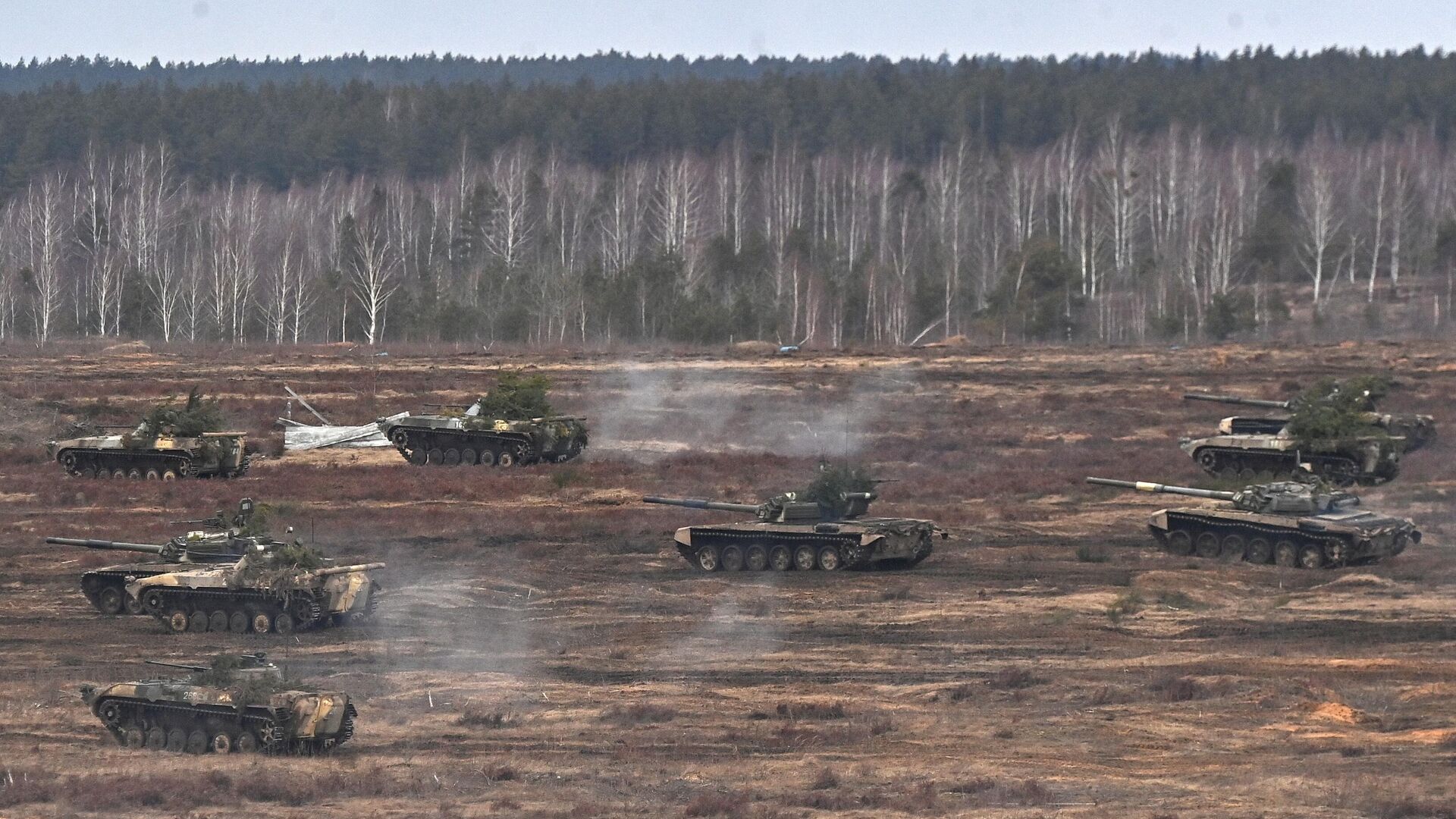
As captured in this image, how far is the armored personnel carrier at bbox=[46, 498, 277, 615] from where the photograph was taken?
29.6 meters

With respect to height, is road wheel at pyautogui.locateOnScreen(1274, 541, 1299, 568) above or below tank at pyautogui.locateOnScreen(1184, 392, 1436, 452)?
below

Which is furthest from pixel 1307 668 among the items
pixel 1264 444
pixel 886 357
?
pixel 886 357

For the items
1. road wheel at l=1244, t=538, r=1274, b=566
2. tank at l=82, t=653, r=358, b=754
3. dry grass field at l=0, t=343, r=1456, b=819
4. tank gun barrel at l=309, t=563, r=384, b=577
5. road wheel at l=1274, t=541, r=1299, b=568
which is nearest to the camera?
dry grass field at l=0, t=343, r=1456, b=819

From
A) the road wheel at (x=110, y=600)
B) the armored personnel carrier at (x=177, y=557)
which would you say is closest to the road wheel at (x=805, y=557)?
the armored personnel carrier at (x=177, y=557)

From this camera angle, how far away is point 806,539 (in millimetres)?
32875

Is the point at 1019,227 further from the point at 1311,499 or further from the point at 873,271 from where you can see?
the point at 1311,499

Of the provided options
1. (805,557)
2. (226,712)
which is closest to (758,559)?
(805,557)

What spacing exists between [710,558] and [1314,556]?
10496 millimetres

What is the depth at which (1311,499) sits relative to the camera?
33.0m

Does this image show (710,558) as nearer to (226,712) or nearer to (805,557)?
(805,557)

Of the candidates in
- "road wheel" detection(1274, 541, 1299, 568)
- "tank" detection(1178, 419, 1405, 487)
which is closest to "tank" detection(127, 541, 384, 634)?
"road wheel" detection(1274, 541, 1299, 568)

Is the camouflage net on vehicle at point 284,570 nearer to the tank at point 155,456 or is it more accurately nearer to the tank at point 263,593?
the tank at point 263,593

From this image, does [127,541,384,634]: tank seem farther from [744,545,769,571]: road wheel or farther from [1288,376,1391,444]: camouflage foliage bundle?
[1288,376,1391,444]: camouflage foliage bundle

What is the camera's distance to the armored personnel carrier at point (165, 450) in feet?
147
